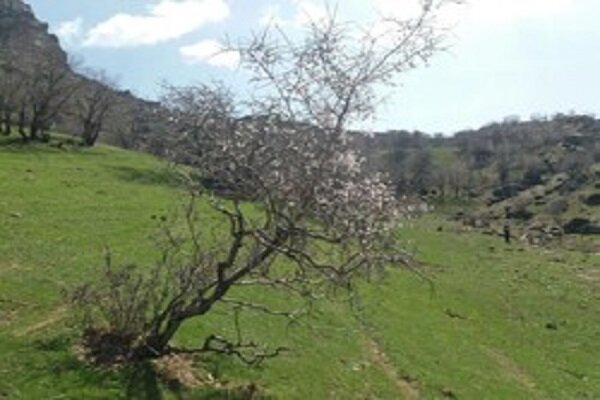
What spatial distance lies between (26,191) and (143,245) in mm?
12989

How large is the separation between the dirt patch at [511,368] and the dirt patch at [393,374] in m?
5.63

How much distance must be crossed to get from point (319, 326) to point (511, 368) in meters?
8.21

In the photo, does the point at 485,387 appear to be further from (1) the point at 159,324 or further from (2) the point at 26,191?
(2) the point at 26,191

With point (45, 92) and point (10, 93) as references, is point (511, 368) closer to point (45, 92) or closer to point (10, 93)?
point (45, 92)

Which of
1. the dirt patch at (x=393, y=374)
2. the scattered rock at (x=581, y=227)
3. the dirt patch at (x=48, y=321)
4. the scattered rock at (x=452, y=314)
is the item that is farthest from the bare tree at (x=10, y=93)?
the scattered rock at (x=581, y=227)

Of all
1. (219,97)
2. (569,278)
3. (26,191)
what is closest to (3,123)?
(26,191)

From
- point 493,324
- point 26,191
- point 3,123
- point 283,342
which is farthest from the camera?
point 3,123

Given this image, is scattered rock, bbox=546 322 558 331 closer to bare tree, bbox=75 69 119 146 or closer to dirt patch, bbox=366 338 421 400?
dirt patch, bbox=366 338 421 400

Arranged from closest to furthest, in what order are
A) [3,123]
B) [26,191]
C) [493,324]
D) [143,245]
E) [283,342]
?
[283,342] → [143,245] → [493,324] → [26,191] → [3,123]

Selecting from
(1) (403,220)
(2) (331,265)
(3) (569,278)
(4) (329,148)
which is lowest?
(3) (569,278)

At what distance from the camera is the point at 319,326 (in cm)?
3155

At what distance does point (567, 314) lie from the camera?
48.4m

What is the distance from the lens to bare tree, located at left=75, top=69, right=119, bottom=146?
94812 millimetres

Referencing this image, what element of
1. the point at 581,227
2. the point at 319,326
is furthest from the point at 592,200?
the point at 319,326
